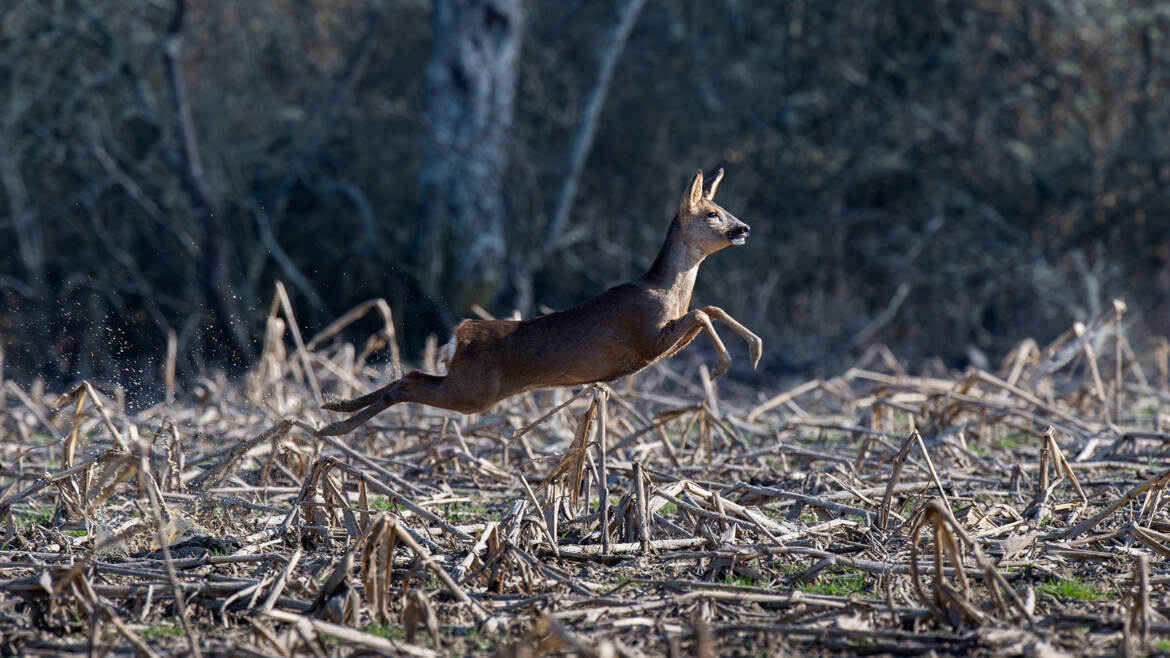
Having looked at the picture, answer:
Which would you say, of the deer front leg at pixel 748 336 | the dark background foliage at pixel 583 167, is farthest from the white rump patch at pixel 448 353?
the dark background foliage at pixel 583 167

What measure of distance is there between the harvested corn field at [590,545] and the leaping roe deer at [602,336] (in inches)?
19.9

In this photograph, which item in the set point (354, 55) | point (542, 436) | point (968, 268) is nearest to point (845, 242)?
point (968, 268)

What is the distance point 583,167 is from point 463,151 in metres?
3.53

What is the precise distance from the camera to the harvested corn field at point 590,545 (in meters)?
3.68

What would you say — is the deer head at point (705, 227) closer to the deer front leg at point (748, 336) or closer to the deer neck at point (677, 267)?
the deer neck at point (677, 267)

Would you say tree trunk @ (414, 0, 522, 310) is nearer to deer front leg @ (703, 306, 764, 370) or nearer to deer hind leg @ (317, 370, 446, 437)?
deer hind leg @ (317, 370, 446, 437)

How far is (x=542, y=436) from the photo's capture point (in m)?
7.58

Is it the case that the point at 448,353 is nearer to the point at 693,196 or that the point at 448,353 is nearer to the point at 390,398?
the point at 390,398

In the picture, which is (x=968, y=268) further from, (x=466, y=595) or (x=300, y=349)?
(x=466, y=595)

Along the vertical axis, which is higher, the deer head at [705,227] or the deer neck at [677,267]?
the deer head at [705,227]

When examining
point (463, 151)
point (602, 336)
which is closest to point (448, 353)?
point (602, 336)

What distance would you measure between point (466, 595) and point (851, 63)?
44.5 feet

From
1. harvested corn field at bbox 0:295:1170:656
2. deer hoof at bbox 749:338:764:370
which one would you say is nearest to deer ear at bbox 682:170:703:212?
deer hoof at bbox 749:338:764:370

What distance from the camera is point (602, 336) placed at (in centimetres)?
438
